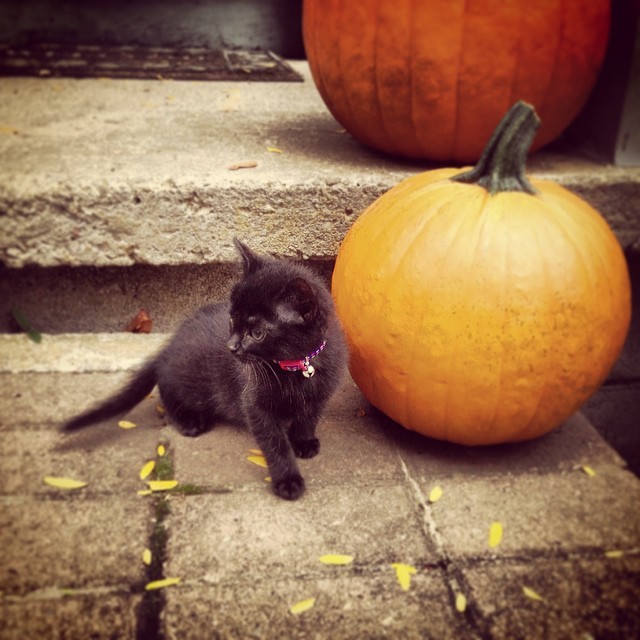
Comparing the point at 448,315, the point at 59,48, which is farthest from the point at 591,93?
the point at 59,48

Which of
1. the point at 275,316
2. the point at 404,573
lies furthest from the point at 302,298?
the point at 404,573

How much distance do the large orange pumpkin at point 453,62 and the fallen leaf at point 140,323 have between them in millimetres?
1223

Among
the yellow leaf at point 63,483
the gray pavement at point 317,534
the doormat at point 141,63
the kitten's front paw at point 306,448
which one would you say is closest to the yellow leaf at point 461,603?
the gray pavement at point 317,534

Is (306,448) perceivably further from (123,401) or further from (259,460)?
(123,401)

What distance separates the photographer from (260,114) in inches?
135

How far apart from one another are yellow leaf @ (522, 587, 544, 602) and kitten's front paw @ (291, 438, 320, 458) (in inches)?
29.6

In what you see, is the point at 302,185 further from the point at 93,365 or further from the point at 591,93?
the point at 591,93

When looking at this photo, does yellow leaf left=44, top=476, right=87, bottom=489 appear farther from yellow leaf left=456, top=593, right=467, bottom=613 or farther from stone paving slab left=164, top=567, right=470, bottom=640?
yellow leaf left=456, top=593, right=467, bottom=613

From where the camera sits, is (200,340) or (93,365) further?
(93,365)

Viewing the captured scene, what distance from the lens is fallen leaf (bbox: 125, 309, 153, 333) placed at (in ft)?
9.04

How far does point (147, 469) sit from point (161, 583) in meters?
0.46

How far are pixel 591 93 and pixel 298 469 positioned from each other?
204 centimetres

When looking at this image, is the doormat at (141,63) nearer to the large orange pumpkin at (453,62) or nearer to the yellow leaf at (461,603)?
the large orange pumpkin at (453,62)

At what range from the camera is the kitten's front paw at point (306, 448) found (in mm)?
2086
